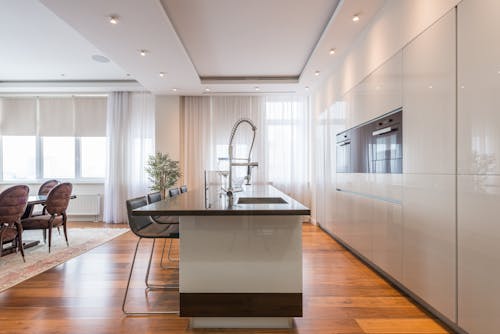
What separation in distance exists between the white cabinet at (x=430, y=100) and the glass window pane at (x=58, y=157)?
647 centimetres

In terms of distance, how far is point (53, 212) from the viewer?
3631mm

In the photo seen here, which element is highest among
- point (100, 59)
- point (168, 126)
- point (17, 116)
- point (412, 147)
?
point (100, 59)

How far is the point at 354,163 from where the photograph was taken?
10.6 feet

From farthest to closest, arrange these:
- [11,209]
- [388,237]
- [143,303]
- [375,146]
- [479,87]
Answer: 1. [11,209]
2. [375,146]
3. [388,237]
4. [143,303]
5. [479,87]

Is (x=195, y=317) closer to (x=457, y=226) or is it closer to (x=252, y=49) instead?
(x=457, y=226)

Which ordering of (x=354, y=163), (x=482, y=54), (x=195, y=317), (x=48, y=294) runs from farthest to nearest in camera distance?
(x=354, y=163) → (x=48, y=294) → (x=195, y=317) → (x=482, y=54)

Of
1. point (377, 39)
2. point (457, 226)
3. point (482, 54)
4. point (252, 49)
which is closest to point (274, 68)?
point (252, 49)

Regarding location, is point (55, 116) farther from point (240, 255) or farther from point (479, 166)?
point (479, 166)

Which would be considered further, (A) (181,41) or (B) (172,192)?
(A) (181,41)

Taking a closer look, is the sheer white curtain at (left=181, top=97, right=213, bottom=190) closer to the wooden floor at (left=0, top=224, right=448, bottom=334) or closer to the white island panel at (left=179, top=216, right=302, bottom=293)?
the wooden floor at (left=0, top=224, right=448, bottom=334)

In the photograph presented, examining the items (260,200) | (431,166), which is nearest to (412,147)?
(431,166)

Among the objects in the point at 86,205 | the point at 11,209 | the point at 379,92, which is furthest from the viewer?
the point at 86,205

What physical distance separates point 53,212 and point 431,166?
436 centimetres

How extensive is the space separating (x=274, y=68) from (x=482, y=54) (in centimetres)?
340
